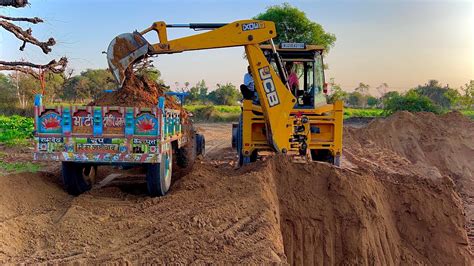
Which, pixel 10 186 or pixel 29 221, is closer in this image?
pixel 29 221

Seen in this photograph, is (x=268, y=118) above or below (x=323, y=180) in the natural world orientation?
above

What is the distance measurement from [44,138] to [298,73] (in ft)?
17.9

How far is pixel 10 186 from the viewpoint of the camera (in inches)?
278

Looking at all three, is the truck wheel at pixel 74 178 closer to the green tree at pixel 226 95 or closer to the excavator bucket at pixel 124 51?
the excavator bucket at pixel 124 51

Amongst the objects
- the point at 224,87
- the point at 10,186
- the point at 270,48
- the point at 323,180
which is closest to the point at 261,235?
the point at 323,180

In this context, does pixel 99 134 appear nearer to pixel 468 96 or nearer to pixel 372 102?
pixel 468 96

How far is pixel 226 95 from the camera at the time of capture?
6056 cm

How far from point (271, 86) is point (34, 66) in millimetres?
7353

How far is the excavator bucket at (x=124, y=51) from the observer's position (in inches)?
317

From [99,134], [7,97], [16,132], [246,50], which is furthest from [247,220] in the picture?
[7,97]

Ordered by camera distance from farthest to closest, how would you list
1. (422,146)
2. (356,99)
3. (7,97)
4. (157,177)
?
(356,99) < (7,97) < (422,146) < (157,177)

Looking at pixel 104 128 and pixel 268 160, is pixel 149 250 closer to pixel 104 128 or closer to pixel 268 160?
pixel 104 128

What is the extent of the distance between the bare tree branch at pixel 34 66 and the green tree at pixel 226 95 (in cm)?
4607

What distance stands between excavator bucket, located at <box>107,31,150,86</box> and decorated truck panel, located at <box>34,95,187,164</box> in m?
1.33
